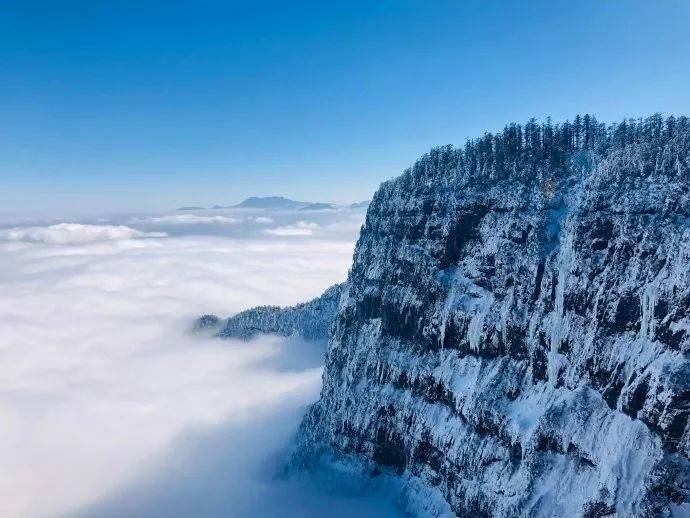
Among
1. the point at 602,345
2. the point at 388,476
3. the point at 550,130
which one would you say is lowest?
the point at 388,476

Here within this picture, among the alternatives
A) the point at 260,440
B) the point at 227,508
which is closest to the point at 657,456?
the point at 227,508

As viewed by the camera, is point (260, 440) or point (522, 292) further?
point (260, 440)

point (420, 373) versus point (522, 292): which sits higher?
point (522, 292)

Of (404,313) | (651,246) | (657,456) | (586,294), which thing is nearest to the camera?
(657,456)

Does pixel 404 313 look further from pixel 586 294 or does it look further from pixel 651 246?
pixel 651 246

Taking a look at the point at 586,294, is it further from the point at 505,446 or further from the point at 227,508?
the point at 227,508

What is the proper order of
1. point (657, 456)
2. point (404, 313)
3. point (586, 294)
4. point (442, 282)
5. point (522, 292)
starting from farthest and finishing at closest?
point (404, 313), point (442, 282), point (522, 292), point (586, 294), point (657, 456)
